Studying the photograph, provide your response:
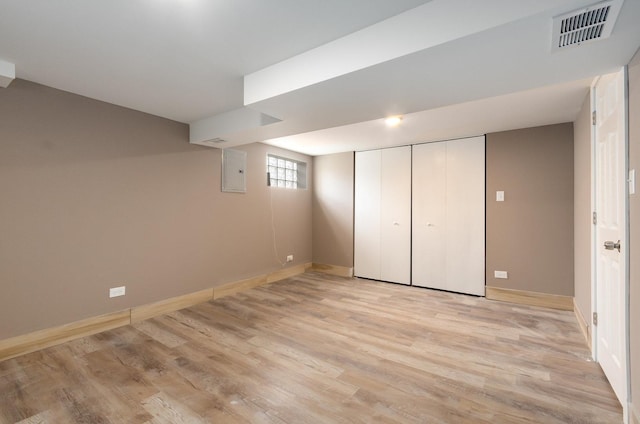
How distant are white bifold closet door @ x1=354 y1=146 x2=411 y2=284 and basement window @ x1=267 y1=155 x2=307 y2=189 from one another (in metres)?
1.05

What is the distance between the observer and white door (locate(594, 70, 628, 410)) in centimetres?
169

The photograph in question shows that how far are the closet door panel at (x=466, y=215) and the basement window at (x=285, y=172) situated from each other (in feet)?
8.32

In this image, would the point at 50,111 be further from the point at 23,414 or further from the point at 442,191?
the point at 442,191

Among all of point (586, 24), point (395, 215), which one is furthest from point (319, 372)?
point (395, 215)

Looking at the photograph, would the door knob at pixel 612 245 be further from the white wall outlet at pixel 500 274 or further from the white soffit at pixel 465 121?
the white wall outlet at pixel 500 274

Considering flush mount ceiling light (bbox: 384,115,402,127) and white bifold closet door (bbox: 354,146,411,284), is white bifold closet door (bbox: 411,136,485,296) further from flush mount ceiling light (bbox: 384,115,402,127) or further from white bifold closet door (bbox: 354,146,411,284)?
flush mount ceiling light (bbox: 384,115,402,127)

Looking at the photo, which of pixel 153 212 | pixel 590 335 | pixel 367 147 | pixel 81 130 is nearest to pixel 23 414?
pixel 153 212

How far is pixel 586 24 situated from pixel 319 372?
8.18 feet

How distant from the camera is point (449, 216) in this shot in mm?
4180

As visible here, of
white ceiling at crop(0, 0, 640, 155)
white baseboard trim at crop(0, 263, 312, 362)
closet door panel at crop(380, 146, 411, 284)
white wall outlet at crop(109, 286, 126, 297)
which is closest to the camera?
white ceiling at crop(0, 0, 640, 155)

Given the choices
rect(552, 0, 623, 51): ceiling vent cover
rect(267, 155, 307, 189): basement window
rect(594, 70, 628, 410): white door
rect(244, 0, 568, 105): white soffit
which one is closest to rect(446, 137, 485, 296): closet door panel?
rect(594, 70, 628, 410): white door

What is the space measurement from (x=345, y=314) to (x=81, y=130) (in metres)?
3.24

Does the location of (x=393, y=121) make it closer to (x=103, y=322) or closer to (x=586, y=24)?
(x=586, y=24)

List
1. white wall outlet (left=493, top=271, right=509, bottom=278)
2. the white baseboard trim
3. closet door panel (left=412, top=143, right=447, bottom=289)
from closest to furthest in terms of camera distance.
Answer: the white baseboard trim → white wall outlet (left=493, top=271, right=509, bottom=278) → closet door panel (left=412, top=143, right=447, bottom=289)
